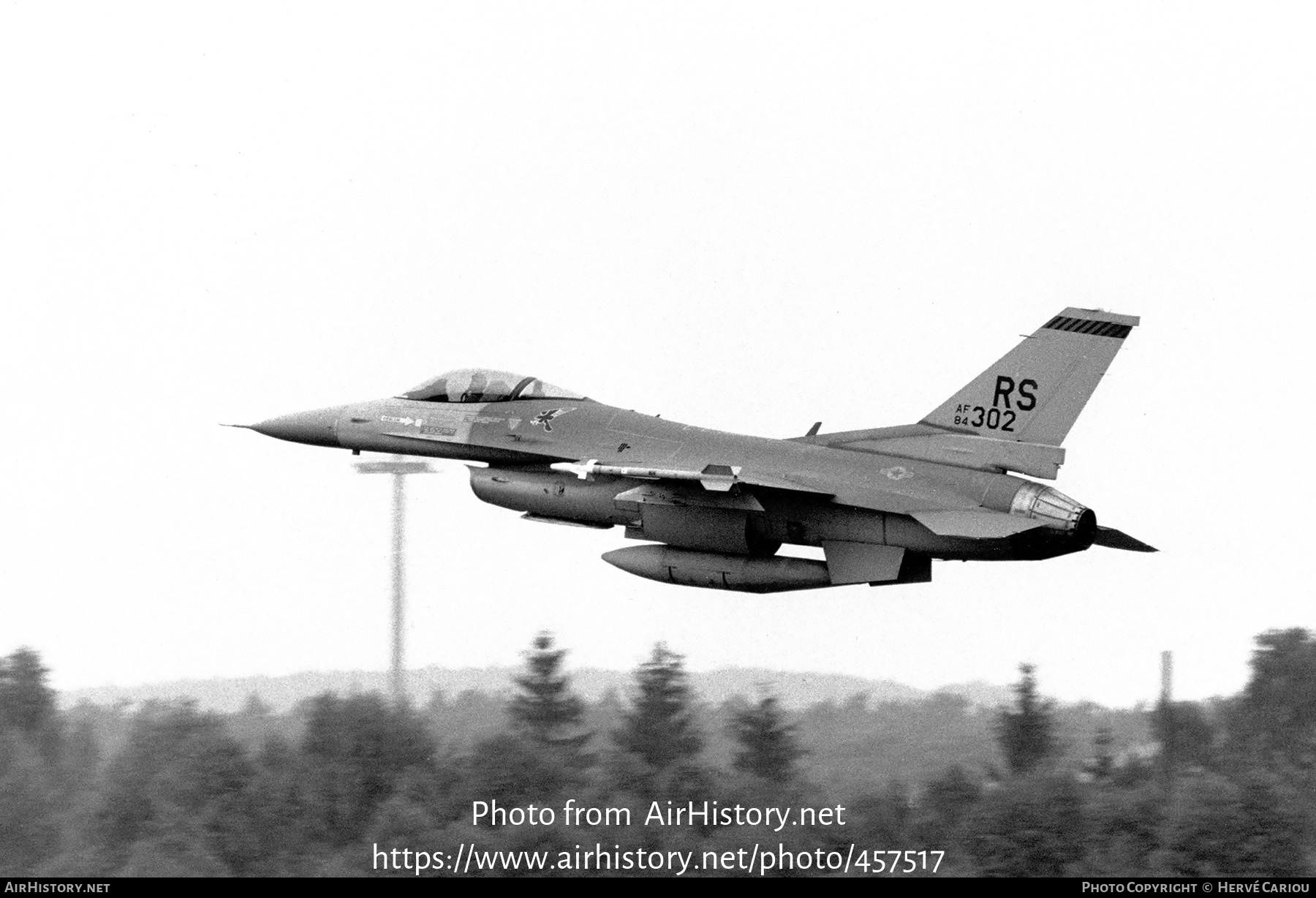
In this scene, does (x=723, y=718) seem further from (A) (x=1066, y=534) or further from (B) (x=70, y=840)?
(B) (x=70, y=840)

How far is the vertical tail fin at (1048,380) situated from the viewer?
87.2 feet

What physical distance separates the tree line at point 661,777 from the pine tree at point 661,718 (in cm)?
3

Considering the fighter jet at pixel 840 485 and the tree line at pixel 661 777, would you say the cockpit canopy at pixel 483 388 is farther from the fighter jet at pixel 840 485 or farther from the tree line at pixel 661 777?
the tree line at pixel 661 777

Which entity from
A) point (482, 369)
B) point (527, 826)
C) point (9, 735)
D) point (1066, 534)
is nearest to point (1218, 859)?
point (1066, 534)

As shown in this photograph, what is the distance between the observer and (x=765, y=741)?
31422 mm

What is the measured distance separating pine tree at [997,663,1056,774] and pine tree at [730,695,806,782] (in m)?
3.04

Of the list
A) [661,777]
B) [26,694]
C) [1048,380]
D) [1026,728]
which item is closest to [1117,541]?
[1048,380]

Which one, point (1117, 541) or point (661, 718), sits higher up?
point (1117, 541)

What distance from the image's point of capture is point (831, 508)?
2702 centimetres

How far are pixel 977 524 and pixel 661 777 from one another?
8115 mm

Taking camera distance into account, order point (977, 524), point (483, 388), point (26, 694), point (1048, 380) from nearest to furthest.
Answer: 1. point (977, 524)
2. point (1048, 380)
3. point (483, 388)
4. point (26, 694)

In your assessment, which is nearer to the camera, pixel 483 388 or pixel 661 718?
pixel 483 388

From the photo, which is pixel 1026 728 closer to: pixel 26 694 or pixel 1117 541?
pixel 1117 541

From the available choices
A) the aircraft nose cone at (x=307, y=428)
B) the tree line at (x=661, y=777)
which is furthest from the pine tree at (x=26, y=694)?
the aircraft nose cone at (x=307, y=428)
